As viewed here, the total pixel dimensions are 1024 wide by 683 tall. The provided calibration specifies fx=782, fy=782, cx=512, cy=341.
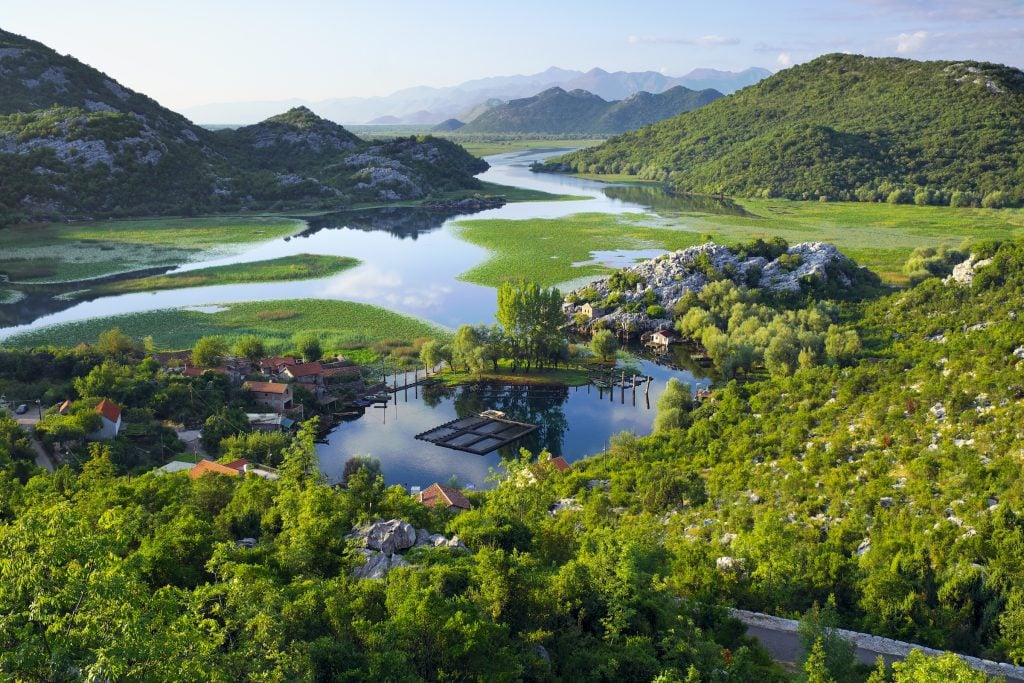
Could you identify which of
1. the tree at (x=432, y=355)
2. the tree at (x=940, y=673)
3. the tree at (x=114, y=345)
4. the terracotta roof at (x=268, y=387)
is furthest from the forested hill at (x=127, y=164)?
the tree at (x=940, y=673)

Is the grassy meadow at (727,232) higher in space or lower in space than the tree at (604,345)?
higher

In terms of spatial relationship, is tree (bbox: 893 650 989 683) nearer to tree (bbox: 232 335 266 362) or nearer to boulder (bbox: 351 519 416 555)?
boulder (bbox: 351 519 416 555)

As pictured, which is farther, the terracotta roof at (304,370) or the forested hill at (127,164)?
the forested hill at (127,164)

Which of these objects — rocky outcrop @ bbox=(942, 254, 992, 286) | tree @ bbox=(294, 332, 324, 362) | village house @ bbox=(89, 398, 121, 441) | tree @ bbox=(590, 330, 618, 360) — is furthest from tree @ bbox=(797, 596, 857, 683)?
tree @ bbox=(294, 332, 324, 362)

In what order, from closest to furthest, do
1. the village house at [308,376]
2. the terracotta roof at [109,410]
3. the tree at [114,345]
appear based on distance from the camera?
the terracotta roof at [109,410] → the village house at [308,376] → the tree at [114,345]

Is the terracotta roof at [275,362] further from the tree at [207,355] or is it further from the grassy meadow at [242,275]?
the grassy meadow at [242,275]

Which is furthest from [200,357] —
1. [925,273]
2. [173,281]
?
[925,273]
